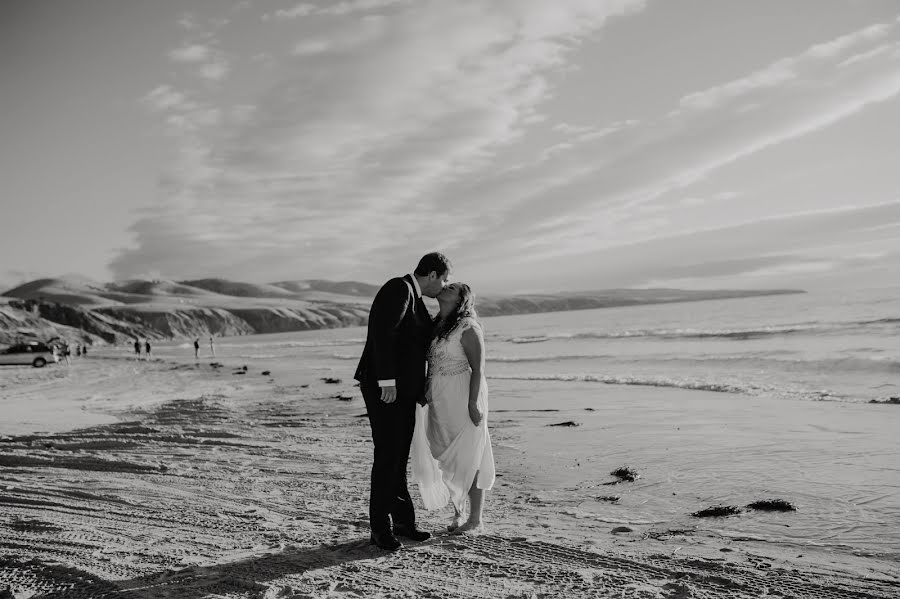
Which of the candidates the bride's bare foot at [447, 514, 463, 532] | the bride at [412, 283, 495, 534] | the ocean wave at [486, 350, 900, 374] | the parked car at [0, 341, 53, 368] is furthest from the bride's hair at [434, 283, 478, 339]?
the parked car at [0, 341, 53, 368]

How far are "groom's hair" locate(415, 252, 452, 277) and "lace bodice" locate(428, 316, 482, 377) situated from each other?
491 millimetres

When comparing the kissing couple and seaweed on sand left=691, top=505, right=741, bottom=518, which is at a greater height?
the kissing couple

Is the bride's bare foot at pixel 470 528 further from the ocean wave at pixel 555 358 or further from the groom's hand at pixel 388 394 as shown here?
the ocean wave at pixel 555 358

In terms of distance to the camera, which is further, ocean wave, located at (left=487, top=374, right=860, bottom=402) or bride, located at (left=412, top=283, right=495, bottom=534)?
ocean wave, located at (left=487, top=374, right=860, bottom=402)

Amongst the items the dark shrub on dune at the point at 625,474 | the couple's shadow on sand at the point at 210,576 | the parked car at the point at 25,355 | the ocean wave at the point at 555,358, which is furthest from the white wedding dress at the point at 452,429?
the parked car at the point at 25,355

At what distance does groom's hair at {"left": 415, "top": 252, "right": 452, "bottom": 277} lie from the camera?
16.6 feet

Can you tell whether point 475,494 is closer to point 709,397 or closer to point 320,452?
point 320,452

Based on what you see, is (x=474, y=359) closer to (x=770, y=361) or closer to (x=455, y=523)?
(x=455, y=523)

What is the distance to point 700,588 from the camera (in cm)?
400

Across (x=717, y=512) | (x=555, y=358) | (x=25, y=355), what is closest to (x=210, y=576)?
(x=717, y=512)

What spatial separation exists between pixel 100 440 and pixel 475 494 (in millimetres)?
7455

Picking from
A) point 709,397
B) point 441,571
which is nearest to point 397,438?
point 441,571

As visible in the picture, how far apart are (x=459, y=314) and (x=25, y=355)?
46275mm

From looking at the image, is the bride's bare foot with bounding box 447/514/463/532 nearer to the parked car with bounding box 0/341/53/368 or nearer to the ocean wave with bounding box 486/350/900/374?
the ocean wave with bounding box 486/350/900/374
